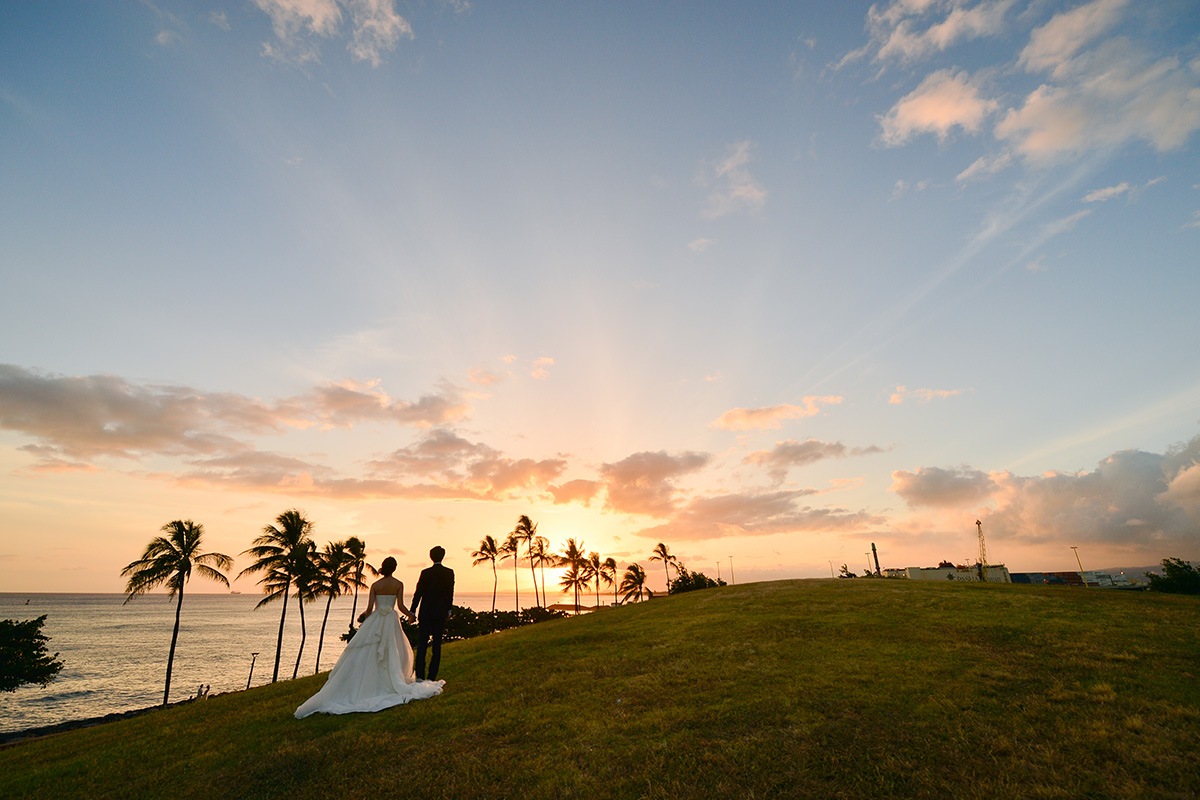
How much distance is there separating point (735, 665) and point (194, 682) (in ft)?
278

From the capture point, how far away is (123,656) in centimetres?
9094

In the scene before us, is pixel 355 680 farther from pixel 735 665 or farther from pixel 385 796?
pixel 735 665

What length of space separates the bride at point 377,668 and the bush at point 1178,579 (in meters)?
41.2

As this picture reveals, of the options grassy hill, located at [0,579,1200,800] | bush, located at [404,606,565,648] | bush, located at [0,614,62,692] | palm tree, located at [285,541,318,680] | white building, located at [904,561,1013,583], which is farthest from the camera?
white building, located at [904,561,1013,583]

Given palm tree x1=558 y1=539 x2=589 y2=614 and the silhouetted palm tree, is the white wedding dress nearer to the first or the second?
the silhouetted palm tree

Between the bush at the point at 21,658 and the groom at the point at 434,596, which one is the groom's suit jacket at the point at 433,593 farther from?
the bush at the point at 21,658

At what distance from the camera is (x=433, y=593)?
41.8ft

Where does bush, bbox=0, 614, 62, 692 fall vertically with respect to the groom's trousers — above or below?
below

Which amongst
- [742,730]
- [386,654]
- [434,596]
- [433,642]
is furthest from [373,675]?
[742,730]

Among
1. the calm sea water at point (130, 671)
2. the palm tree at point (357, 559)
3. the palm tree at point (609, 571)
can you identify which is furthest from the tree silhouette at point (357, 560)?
the palm tree at point (609, 571)

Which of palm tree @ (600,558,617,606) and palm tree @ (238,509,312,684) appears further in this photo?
palm tree @ (600,558,617,606)

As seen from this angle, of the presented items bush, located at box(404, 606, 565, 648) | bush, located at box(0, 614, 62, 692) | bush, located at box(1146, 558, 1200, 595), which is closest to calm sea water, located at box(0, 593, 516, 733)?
bush, located at box(0, 614, 62, 692)

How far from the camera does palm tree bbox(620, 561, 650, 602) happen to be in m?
107

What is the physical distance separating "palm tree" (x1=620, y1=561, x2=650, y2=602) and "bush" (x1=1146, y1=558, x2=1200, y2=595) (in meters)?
83.9
